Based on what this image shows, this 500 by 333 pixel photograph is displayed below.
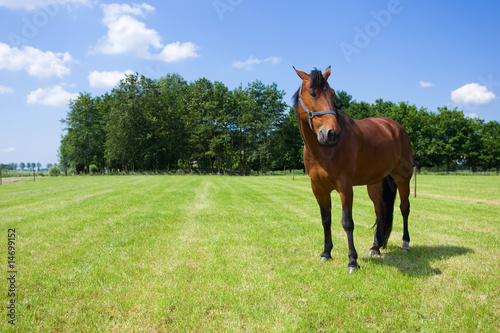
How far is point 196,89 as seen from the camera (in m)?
59.0

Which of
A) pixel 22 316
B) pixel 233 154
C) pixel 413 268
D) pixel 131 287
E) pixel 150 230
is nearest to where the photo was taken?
pixel 22 316

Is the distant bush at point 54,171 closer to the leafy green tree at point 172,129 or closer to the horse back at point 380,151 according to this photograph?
the leafy green tree at point 172,129

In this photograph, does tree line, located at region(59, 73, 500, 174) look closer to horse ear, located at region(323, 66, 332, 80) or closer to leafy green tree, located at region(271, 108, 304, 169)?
leafy green tree, located at region(271, 108, 304, 169)

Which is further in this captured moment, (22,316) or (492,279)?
(492,279)

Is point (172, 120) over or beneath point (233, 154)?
over

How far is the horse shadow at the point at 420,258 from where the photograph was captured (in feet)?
14.5

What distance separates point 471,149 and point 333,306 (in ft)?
256

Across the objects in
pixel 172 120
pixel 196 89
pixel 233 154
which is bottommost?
pixel 233 154

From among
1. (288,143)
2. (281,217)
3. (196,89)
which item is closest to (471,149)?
(288,143)

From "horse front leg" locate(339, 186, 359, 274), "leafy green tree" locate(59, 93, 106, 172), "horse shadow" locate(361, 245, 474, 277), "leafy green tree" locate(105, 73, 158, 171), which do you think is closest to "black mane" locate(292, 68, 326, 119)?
"horse front leg" locate(339, 186, 359, 274)

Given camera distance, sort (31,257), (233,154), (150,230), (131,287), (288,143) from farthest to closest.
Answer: (288,143), (233,154), (150,230), (31,257), (131,287)

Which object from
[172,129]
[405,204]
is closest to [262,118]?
[172,129]

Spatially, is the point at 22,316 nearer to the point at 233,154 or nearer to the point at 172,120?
the point at 233,154

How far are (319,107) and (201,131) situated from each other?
171 ft
